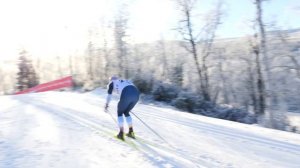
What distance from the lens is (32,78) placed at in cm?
6038

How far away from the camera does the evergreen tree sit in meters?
59.7

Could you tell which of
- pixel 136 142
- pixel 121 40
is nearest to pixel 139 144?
pixel 136 142

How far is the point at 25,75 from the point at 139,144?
53.7 m

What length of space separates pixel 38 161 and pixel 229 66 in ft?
218

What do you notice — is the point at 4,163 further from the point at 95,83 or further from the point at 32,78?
the point at 32,78

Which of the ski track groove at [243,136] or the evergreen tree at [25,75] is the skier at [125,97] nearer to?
the ski track groove at [243,136]

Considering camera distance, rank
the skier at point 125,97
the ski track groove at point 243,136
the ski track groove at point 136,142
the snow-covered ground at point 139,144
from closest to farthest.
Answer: the ski track groove at point 136,142 → the snow-covered ground at point 139,144 → the ski track groove at point 243,136 → the skier at point 125,97

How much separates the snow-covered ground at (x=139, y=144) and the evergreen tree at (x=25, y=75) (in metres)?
46.9

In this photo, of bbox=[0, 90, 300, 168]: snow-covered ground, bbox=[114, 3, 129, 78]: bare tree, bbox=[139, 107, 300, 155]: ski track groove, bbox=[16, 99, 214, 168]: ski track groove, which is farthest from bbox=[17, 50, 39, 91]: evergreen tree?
bbox=[139, 107, 300, 155]: ski track groove

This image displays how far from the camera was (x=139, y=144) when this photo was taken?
33.0 feet

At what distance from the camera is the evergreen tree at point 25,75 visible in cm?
5966

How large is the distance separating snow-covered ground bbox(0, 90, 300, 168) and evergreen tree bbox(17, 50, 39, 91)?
154 feet

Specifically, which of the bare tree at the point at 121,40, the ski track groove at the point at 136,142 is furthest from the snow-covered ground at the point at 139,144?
the bare tree at the point at 121,40

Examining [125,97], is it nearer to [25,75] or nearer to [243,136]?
[243,136]
